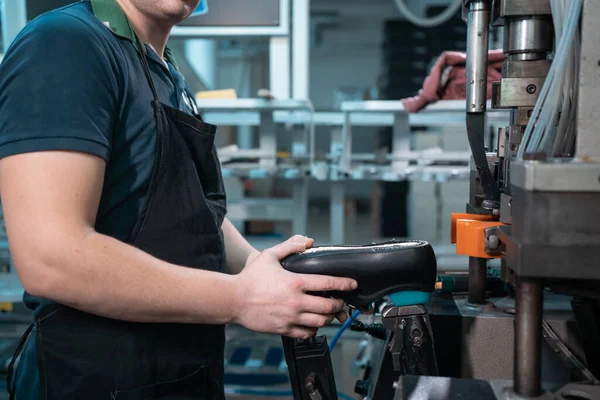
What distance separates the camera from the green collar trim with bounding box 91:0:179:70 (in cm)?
84

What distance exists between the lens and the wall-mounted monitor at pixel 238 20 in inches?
95.3

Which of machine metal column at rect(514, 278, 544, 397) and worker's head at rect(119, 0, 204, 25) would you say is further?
worker's head at rect(119, 0, 204, 25)

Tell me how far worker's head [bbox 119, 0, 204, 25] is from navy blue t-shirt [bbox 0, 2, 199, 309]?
0.09 metres

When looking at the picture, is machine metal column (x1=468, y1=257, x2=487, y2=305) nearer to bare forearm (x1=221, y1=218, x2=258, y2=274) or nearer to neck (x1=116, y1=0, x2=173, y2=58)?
bare forearm (x1=221, y1=218, x2=258, y2=274)

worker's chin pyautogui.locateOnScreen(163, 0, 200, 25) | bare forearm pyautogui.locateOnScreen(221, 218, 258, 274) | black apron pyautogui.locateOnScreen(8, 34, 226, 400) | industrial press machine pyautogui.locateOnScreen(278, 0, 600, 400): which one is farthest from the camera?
bare forearm pyautogui.locateOnScreen(221, 218, 258, 274)

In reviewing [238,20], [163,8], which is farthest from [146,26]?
[238,20]

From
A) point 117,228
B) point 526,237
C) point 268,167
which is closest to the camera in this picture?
point 526,237

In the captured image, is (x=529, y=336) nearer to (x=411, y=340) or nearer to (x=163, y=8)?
(x=411, y=340)

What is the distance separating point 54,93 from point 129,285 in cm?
27

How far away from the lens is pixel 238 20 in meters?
2.44

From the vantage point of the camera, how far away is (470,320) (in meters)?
0.81

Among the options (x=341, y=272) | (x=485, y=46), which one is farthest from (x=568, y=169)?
(x=485, y=46)

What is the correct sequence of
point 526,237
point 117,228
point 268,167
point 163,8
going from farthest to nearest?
1. point 268,167
2. point 163,8
3. point 117,228
4. point 526,237

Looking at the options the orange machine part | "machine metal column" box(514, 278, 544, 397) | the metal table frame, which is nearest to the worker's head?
the orange machine part
